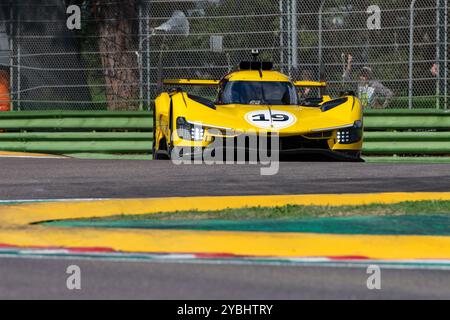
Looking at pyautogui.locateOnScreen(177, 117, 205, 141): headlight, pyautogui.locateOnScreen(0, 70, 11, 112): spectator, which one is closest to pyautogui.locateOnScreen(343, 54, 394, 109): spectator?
Result: pyautogui.locateOnScreen(177, 117, 205, 141): headlight

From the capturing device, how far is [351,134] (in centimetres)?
1421

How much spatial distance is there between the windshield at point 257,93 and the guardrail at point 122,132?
6.86 feet

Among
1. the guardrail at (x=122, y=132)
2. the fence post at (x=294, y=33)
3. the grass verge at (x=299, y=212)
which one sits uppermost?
the fence post at (x=294, y=33)

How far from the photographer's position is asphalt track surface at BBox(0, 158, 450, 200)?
10914 millimetres

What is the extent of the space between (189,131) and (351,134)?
6.58 ft

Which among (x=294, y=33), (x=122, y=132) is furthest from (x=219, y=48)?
(x=122, y=132)

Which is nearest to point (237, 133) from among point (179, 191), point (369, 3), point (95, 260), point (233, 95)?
point (233, 95)

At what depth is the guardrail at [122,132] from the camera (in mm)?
16578

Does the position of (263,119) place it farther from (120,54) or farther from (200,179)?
Result: (120,54)

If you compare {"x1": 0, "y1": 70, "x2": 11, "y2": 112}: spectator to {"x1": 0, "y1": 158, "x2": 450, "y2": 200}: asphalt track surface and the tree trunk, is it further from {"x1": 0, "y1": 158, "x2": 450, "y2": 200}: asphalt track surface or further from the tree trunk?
{"x1": 0, "y1": 158, "x2": 450, "y2": 200}: asphalt track surface

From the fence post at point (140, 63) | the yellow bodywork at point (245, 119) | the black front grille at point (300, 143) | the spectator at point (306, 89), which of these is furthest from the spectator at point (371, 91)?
the fence post at point (140, 63)

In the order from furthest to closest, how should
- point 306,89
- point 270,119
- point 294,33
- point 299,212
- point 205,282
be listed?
point 306,89, point 294,33, point 270,119, point 299,212, point 205,282

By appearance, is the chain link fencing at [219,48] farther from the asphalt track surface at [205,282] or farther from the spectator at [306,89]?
the asphalt track surface at [205,282]
